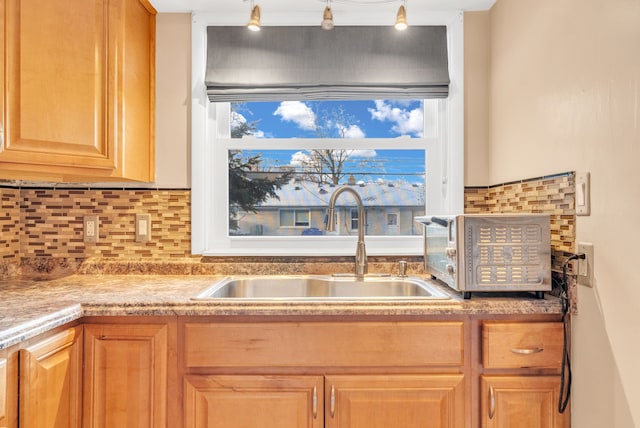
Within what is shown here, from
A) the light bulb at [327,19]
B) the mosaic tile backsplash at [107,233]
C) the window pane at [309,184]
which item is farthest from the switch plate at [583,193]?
the light bulb at [327,19]

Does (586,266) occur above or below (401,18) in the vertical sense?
below

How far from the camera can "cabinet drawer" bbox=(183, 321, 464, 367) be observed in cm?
139

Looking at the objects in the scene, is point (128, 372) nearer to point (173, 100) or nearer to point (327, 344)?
point (327, 344)

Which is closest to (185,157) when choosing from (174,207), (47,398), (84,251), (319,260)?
(174,207)

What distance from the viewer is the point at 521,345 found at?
1.38m

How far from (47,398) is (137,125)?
1.10 metres

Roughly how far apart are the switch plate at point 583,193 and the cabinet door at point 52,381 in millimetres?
1626

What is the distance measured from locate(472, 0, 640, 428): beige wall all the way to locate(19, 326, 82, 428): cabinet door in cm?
160

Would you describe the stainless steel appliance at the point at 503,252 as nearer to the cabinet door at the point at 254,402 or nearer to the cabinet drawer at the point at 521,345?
the cabinet drawer at the point at 521,345

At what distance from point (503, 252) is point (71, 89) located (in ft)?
5.32

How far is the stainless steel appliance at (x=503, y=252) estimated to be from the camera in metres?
1.41

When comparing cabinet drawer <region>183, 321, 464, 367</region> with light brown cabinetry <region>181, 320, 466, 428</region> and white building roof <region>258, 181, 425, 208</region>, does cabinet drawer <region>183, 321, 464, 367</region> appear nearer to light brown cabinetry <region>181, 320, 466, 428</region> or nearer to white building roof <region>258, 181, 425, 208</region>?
light brown cabinetry <region>181, 320, 466, 428</region>

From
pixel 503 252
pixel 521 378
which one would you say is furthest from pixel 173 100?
pixel 521 378

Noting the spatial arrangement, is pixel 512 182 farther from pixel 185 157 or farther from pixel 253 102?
pixel 185 157
